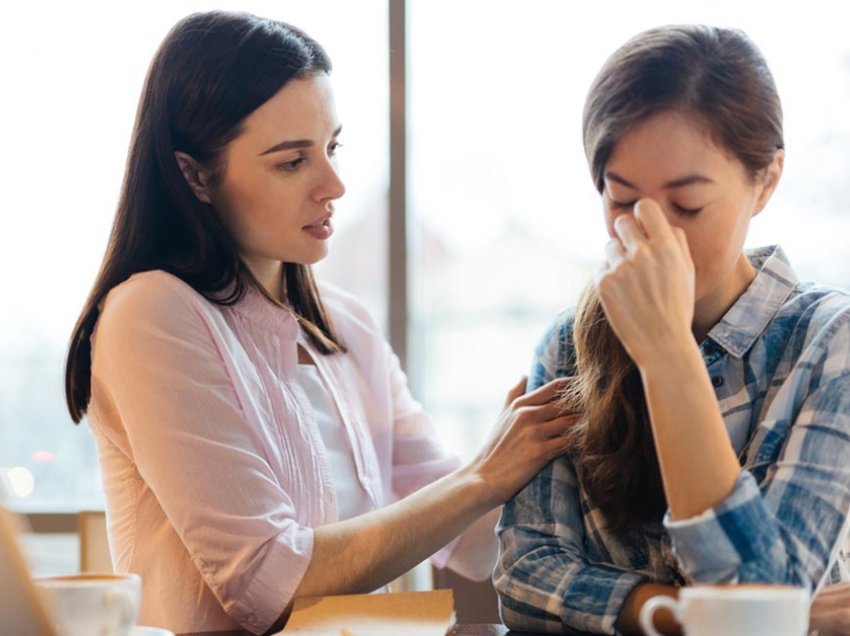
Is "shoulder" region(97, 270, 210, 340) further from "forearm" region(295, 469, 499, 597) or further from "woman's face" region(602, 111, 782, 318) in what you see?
"woman's face" region(602, 111, 782, 318)

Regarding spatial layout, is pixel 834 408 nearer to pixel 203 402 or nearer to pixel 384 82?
pixel 203 402

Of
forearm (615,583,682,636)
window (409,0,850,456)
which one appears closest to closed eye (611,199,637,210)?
forearm (615,583,682,636)

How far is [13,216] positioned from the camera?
9.65 ft

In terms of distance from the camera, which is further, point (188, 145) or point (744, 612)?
point (188, 145)

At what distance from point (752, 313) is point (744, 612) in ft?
2.08

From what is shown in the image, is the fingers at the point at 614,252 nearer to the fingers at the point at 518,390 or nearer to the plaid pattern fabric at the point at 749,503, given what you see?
the plaid pattern fabric at the point at 749,503

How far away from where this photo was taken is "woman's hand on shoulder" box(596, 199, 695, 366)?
1.14 m

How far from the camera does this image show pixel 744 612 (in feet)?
2.70

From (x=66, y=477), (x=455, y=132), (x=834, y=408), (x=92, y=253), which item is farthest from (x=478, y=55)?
(x=834, y=408)

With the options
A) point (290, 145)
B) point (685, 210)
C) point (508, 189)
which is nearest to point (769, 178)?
point (685, 210)

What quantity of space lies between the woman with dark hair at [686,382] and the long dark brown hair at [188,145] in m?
0.58

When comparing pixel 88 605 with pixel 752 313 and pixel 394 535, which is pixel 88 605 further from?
pixel 752 313

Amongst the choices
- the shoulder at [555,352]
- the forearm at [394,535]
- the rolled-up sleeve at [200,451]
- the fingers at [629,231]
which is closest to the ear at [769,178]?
the fingers at [629,231]

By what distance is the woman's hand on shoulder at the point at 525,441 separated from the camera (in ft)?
4.87
